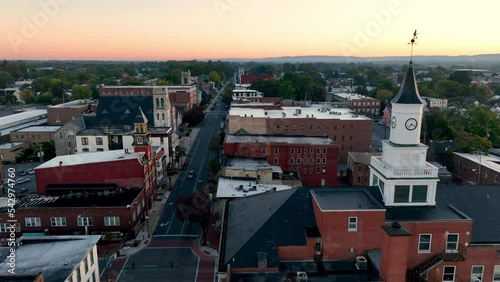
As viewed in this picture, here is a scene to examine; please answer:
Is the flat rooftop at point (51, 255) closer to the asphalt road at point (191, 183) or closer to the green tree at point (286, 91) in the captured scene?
the asphalt road at point (191, 183)

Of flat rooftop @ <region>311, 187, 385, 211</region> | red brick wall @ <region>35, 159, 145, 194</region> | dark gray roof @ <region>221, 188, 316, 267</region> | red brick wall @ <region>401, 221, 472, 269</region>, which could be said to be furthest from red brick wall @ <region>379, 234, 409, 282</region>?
red brick wall @ <region>35, 159, 145, 194</region>

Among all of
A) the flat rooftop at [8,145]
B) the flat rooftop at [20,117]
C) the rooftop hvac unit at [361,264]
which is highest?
the rooftop hvac unit at [361,264]

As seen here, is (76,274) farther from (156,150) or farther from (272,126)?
(272,126)

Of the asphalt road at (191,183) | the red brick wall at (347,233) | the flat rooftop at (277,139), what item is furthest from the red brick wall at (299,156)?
the red brick wall at (347,233)

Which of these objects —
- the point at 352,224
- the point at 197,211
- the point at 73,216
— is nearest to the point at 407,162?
the point at 352,224

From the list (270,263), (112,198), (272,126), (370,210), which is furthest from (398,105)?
(272,126)

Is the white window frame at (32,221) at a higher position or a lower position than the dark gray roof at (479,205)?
lower
